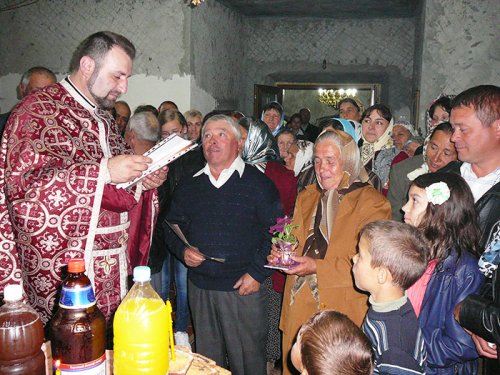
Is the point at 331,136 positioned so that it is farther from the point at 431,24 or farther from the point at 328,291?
the point at 431,24

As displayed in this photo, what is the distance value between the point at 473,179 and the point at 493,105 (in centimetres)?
42

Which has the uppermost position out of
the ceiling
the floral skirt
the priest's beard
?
the ceiling

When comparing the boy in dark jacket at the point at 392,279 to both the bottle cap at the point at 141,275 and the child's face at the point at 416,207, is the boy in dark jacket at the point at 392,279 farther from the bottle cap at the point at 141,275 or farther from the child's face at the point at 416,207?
the bottle cap at the point at 141,275

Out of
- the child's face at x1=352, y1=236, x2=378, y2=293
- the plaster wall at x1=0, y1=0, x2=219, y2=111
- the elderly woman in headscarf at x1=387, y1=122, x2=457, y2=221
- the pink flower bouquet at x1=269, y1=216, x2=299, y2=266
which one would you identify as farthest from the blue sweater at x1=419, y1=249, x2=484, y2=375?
the plaster wall at x1=0, y1=0, x2=219, y2=111

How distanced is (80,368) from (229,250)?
1600 mm

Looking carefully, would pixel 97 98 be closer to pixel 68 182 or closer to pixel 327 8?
pixel 68 182

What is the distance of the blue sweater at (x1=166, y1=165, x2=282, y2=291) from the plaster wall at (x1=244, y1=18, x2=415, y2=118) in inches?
294

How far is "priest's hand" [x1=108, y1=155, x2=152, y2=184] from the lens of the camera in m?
2.16

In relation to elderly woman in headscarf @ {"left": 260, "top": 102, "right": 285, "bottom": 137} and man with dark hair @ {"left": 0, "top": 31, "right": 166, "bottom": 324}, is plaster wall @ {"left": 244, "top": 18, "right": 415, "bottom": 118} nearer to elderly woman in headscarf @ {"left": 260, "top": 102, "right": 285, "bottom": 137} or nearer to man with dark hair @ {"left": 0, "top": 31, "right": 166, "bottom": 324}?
elderly woman in headscarf @ {"left": 260, "top": 102, "right": 285, "bottom": 137}

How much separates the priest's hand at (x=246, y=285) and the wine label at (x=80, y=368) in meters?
1.52

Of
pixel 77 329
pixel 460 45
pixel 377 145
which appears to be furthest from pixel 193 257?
pixel 460 45

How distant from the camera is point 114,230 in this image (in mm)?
2402

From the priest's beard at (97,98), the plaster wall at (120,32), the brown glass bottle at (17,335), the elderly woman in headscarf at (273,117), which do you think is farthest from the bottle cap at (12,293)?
the plaster wall at (120,32)

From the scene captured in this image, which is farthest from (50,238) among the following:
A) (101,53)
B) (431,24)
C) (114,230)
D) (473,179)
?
(431,24)
